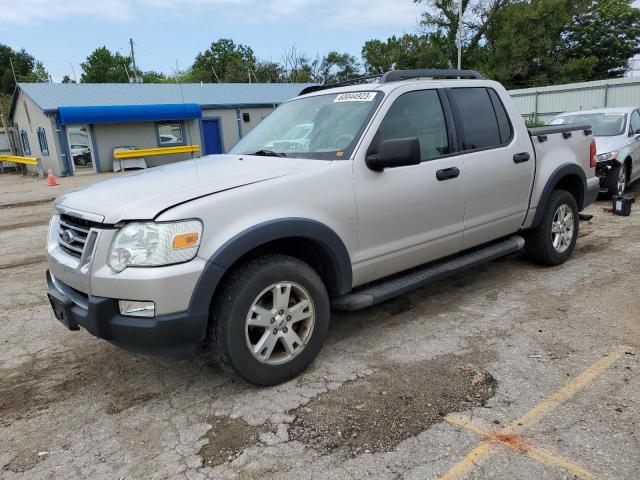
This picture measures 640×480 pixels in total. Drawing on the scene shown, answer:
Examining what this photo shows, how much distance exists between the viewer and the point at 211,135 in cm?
2509

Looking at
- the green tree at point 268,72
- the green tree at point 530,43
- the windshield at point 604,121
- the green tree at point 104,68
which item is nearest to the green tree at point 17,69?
the green tree at point 104,68

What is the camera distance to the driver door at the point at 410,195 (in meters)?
3.59

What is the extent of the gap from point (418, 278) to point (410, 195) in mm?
662

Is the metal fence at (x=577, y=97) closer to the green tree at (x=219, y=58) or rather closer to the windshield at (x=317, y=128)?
the windshield at (x=317, y=128)

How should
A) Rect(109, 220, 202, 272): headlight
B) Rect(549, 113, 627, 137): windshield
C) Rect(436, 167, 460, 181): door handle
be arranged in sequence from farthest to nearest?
Rect(549, 113, 627, 137): windshield → Rect(436, 167, 460, 181): door handle → Rect(109, 220, 202, 272): headlight

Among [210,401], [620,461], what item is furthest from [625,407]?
[210,401]

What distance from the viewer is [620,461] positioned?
2447 millimetres

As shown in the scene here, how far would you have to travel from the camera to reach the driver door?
3.59 metres

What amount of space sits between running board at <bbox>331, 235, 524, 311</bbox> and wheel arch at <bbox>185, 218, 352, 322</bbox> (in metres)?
0.11

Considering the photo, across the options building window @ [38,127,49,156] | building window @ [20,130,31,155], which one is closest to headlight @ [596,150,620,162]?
building window @ [38,127,49,156]

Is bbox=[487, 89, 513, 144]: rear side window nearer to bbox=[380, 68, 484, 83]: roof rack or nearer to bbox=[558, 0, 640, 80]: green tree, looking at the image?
bbox=[380, 68, 484, 83]: roof rack

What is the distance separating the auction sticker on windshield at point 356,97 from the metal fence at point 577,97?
71.0 ft

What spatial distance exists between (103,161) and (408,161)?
21579 mm

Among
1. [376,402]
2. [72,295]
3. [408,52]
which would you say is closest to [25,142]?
[72,295]
